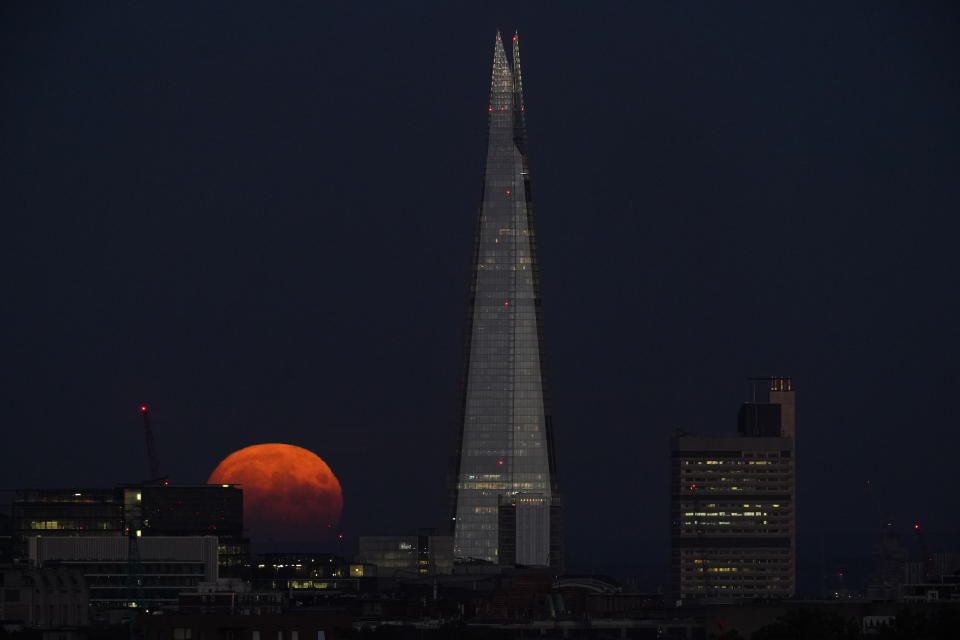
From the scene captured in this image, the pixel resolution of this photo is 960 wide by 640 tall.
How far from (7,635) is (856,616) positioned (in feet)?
207

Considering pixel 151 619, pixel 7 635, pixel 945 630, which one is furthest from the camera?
pixel 7 635

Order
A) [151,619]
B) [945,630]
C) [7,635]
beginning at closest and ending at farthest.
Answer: [945,630] → [151,619] → [7,635]

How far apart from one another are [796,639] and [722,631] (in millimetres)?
25340

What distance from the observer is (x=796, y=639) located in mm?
156250

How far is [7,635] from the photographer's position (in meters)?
193

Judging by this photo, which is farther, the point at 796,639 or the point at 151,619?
the point at 151,619

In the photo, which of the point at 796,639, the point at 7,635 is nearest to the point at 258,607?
the point at 7,635

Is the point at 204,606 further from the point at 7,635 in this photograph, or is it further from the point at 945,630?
the point at 945,630

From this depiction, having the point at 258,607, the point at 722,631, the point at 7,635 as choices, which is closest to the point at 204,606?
the point at 258,607

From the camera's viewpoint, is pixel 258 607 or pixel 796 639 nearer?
pixel 796 639

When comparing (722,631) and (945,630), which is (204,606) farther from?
(945,630)

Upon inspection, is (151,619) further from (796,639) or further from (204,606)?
(796,639)

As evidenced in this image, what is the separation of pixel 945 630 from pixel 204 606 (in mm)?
55439

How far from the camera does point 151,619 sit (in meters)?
175
